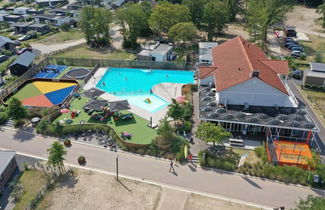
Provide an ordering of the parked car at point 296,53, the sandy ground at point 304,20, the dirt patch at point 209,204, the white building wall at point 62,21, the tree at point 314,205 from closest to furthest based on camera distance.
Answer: the tree at point 314,205 < the dirt patch at point 209,204 < the parked car at point 296,53 < the sandy ground at point 304,20 < the white building wall at point 62,21

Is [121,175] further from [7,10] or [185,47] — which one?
[7,10]

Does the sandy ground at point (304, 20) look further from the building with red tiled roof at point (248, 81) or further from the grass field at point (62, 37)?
the grass field at point (62, 37)

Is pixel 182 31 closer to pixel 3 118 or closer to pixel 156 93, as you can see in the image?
pixel 156 93

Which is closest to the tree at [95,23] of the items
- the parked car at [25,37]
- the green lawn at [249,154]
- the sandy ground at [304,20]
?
the parked car at [25,37]

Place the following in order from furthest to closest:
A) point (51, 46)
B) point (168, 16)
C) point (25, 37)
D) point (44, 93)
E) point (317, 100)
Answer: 1. point (25, 37)
2. point (51, 46)
3. point (168, 16)
4. point (44, 93)
5. point (317, 100)

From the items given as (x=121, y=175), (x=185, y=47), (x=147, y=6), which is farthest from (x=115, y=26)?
(x=121, y=175)

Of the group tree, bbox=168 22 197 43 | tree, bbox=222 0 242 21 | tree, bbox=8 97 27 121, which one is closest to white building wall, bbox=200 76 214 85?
tree, bbox=168 22 197 43

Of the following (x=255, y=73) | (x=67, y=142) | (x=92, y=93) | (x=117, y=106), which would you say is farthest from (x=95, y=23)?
(x=255, y=73)
